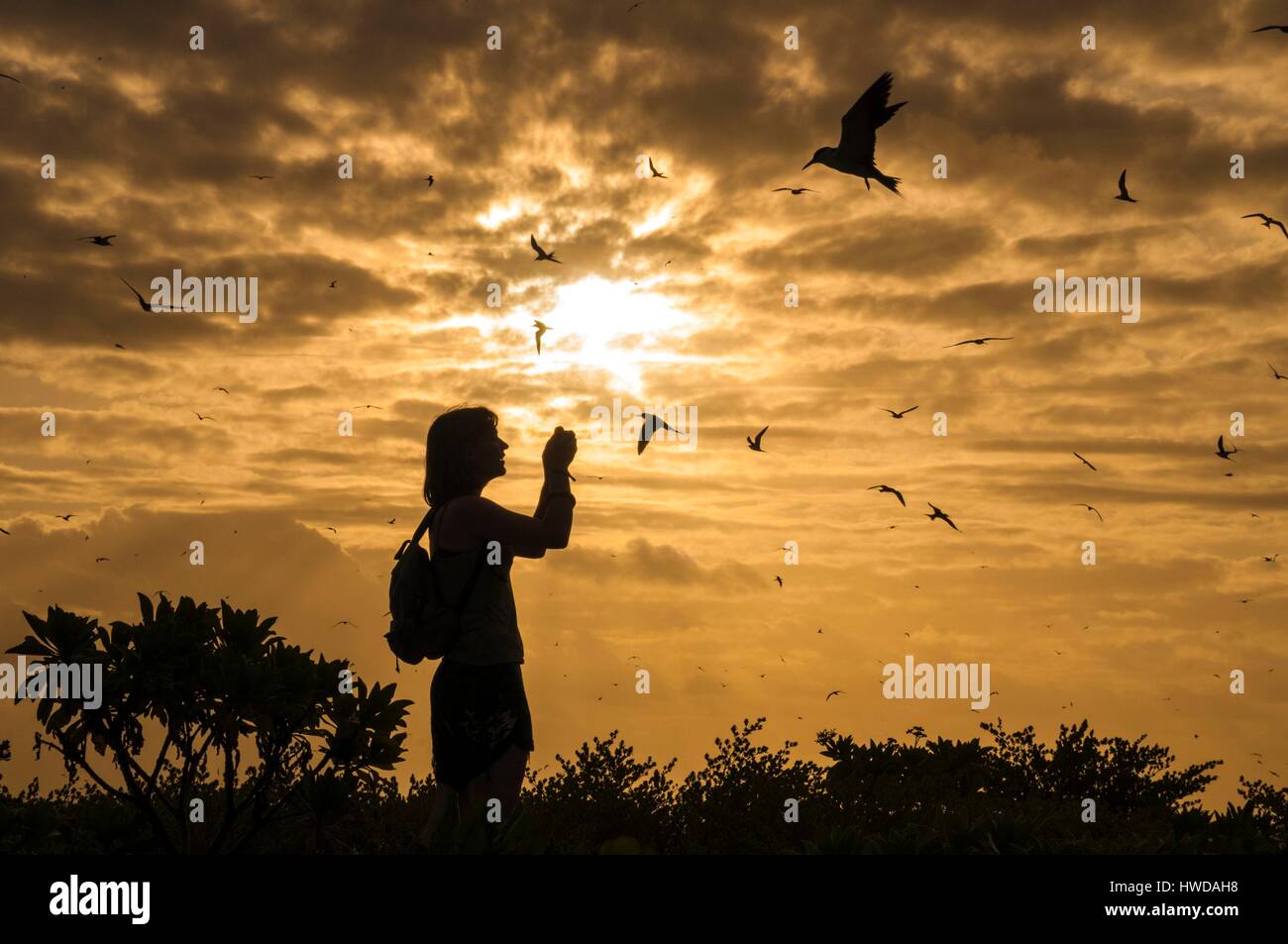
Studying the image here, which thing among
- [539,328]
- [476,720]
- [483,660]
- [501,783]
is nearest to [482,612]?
[483,660]

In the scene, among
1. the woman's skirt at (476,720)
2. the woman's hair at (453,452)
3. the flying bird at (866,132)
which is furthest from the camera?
the flying bird at (866,132)

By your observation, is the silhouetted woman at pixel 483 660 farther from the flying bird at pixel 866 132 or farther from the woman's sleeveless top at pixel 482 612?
the flying bird at pixel 866 132

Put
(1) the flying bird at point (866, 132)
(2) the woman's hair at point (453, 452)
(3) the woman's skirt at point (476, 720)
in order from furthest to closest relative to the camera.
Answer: (1) the flying bird at point (866, 132) < (2) the woman's hair at point (453, 452) < (3) the woman's skirt at point (476, 720)

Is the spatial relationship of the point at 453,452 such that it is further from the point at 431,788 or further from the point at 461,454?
the point at 431,788

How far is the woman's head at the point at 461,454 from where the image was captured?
6.92m

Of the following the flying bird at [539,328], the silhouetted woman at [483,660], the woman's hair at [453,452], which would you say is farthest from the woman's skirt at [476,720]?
the flying bird at [539,328]

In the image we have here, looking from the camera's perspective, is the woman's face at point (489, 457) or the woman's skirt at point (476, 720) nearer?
the woman's skirt at point (476, 720)

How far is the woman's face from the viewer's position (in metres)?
6.97

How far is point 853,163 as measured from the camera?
10.6 meters

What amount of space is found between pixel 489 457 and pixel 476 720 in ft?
5.21

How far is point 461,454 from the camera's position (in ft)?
22.7

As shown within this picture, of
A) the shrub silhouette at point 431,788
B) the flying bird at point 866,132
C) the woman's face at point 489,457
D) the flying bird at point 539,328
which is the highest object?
the flying bird at point 866,132
